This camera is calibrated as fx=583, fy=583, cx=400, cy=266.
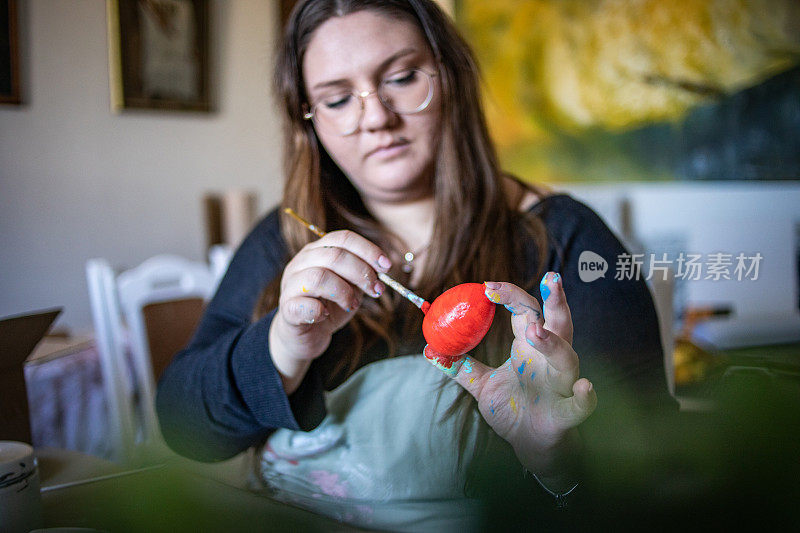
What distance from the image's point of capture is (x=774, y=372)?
0.38 m


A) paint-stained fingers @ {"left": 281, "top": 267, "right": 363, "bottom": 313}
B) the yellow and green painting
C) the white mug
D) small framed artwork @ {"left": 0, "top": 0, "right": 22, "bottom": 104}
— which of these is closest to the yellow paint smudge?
paint-stained fingers @ {"left": 281, "top": 267, "right": 363, "bottom": 313}

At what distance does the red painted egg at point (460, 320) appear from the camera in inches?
12.4

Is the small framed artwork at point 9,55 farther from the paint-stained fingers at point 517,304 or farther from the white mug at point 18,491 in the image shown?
the paint-stained fingers at point 517,304

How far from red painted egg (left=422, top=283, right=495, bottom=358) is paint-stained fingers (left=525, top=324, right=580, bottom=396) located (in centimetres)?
3

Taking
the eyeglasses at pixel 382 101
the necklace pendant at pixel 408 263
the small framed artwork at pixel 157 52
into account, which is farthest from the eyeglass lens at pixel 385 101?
the small framed artwork at pixel 157 52

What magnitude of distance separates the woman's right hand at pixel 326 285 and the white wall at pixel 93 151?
250 mm

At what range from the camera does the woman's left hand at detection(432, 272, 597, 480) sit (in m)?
0.30

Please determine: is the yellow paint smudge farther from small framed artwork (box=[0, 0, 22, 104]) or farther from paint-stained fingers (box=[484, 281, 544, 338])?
small framed artwork (box=[0, 0, 22, 104])

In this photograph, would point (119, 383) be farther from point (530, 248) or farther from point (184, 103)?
point (530, 248)

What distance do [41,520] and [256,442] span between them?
191mm

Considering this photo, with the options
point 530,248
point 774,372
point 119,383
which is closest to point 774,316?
point 774,372

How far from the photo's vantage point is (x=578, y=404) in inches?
12.2

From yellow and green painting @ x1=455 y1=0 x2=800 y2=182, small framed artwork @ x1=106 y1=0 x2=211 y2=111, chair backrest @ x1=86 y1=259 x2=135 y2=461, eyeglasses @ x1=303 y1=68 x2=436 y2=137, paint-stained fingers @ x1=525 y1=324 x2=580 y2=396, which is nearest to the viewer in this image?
paint-stained fingers @ x1=525 y1=324 x2=580 y2=396

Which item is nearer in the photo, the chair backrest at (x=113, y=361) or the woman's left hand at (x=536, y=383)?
the woman's left hand at (x=536, y=383)
